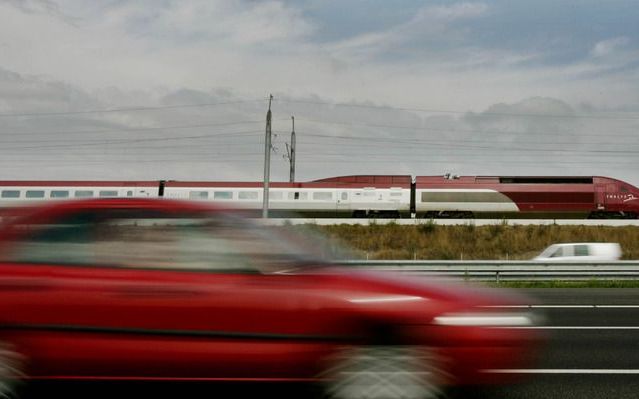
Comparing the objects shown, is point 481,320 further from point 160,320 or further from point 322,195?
point 322,195

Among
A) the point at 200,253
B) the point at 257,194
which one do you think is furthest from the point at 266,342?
the point at 257,194

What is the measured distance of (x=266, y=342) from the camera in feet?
13.9

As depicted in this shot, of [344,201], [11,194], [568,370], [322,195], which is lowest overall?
[568,370]

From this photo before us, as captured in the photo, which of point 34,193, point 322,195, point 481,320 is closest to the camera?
point 481,320

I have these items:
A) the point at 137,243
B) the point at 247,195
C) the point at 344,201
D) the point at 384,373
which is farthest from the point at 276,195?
the point at 384,373

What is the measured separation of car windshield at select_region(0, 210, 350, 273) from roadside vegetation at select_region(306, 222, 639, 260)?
3218 centimetres

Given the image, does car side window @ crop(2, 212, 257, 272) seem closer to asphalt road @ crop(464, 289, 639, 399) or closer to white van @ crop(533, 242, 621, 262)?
asphalt road @ crop(464, 289, 639, 399)

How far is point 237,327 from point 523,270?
13.9 meters

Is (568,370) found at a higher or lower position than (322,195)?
lower

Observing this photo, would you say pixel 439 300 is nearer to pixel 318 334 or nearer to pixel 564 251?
pixel 318 334

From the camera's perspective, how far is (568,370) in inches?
248

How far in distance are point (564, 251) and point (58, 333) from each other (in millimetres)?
18833

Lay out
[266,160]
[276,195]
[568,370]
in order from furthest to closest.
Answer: [276,195]
[266,160]
[568,370]

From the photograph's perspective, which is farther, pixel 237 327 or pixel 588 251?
pixel 588 251
